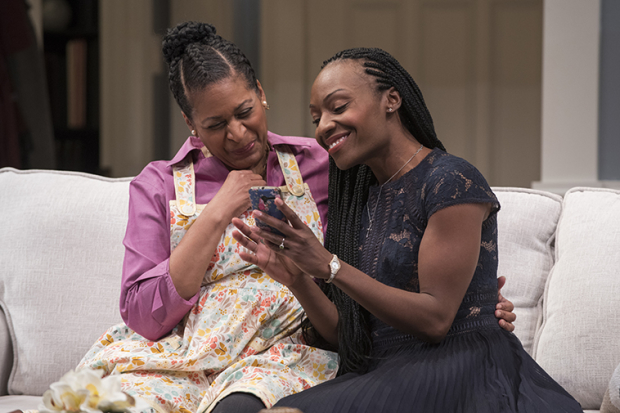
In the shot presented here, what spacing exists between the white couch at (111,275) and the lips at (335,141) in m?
0.67

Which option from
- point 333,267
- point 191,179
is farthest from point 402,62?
point 333,267

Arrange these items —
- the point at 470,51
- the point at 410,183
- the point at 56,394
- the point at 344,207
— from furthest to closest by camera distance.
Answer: the point at 470,51 → the point at 344,207 → the point at 410,183 → the point at 56,394

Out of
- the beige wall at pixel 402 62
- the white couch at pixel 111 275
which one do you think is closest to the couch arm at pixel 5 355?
the white couch at pixel 111 275

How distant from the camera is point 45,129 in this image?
391 centimetres

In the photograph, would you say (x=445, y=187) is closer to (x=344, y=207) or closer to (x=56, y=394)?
(x=344, y=207)

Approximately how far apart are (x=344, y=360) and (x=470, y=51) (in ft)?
9.57

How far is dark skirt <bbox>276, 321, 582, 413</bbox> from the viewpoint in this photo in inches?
43.9

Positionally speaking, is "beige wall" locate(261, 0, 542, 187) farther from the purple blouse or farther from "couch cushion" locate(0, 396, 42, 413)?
"couch cushion" locate(0, 396, 42, 413)

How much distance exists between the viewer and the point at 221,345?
53.6 inches

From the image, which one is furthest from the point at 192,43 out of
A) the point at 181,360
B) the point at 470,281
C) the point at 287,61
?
the point at 287,61

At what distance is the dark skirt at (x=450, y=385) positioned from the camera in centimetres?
112

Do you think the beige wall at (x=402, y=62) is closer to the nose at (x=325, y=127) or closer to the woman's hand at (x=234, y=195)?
the woman's hand at (x=234, y=195)

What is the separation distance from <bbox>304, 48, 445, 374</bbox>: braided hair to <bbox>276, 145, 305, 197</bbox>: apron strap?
0.37 feet

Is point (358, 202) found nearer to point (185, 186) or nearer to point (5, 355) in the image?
point (185, 186)
